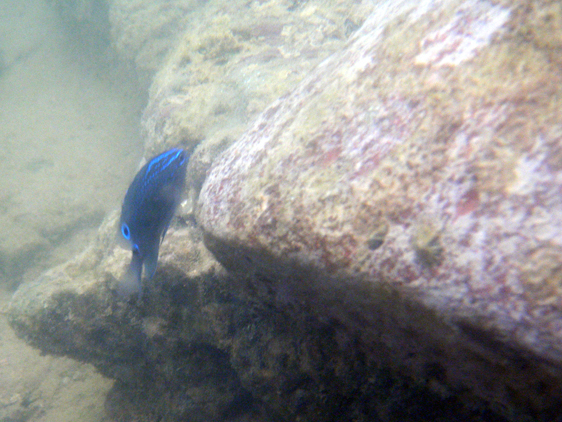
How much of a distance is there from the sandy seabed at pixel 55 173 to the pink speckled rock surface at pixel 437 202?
3911mm

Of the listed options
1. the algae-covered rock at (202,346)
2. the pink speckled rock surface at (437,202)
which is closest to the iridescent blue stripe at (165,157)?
the pink speckled rock surface at (437,202)

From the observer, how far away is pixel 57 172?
784 cm

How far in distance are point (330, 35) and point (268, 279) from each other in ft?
13.8

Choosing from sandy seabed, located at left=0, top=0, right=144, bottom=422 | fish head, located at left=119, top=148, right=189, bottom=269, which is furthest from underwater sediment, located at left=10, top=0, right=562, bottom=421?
sandy seabed, located at left=0, top=0, right=144, bottom=422

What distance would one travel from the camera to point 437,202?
1.07 m

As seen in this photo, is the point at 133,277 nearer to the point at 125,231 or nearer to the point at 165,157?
the point at 125,231

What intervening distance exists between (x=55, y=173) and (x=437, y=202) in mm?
9209

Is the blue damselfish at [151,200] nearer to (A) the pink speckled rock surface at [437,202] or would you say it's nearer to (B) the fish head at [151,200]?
(B) the fish head at [151,200]

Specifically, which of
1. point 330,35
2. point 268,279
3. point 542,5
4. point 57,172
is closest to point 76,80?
point 57,172

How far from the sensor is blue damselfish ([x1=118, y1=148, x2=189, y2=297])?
5.67 feet

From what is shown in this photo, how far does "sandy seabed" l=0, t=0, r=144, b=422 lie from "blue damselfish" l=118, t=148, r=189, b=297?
3195mm

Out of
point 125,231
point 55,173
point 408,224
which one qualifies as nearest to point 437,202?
point 408,224

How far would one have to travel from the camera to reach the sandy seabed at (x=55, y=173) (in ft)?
13.8

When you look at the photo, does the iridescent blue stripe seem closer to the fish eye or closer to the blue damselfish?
the blue damselfish
